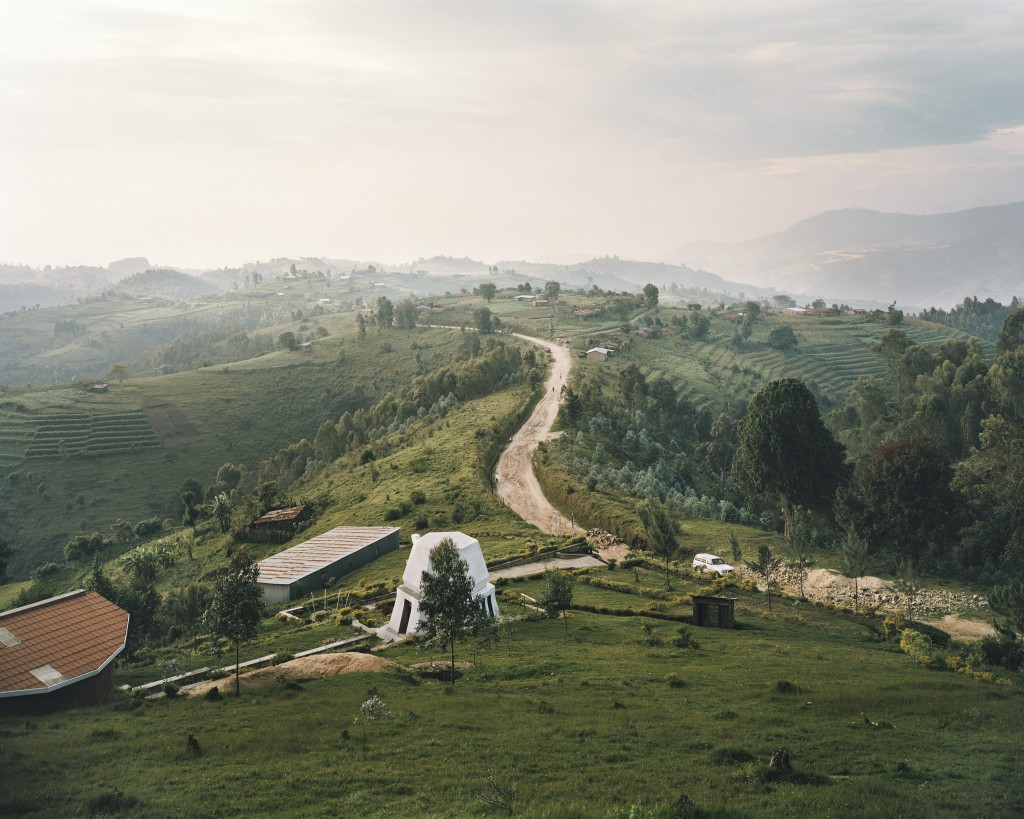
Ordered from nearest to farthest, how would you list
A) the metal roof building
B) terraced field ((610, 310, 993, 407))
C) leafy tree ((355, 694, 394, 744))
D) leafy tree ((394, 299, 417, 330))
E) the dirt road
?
1. leafy tree ((355, 694, 394, 744))
2. the metal roof building
3. the dirt road
4. terraced field ((610, 310, 993, 407))
5. leafy tree ((394, 299, 417, 330))

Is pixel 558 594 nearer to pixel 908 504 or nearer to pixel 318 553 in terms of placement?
pixel 318 553

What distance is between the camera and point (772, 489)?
64688mm

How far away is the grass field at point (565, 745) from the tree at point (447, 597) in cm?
230

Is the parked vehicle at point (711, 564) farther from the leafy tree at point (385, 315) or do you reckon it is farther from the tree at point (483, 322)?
the leafy tree at point (385, 315)

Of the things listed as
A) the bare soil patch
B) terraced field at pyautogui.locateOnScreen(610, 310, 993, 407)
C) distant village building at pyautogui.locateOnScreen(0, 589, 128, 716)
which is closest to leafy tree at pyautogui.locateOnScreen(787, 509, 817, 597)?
distant village building at pyautogui.locateOnScreen(0, 589, 128, 716)

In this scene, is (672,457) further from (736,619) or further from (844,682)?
(844,682)

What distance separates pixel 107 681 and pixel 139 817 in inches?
566

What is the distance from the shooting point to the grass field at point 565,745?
16422 millimetres

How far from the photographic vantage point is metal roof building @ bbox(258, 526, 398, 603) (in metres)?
51.6

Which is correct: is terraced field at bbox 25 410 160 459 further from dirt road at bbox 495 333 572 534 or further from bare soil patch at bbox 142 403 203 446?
dirt road at bbox 495 333 572 534

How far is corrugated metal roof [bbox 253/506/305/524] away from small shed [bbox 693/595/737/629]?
51.0m

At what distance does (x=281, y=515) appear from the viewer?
76438 millimetres

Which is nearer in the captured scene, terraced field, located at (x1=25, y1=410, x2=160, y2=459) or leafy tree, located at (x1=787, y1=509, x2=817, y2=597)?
leafy tree, located at (x1=787, y1=509, x2=817, y2=597)

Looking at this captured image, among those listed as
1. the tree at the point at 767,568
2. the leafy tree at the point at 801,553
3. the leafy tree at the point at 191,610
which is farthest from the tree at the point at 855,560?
the leafy tree at the point at 191,610
